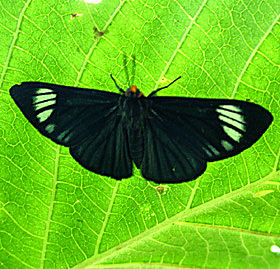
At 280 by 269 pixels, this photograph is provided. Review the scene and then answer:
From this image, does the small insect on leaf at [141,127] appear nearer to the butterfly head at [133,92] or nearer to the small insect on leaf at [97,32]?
the butterfly head at [133,92]

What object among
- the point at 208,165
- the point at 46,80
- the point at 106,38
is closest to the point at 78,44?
the point at 106,38

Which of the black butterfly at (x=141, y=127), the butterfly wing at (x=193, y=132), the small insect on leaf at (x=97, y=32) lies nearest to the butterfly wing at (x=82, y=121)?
the black butterfly at (x=141, y=127)

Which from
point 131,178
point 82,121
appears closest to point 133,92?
point 82,121

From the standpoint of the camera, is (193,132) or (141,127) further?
(141,127)

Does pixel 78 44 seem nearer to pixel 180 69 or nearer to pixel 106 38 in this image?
pixel 106 38

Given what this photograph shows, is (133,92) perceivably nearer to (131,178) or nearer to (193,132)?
(193,132)

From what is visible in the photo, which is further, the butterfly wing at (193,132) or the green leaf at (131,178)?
the green leaf at (131,178)
